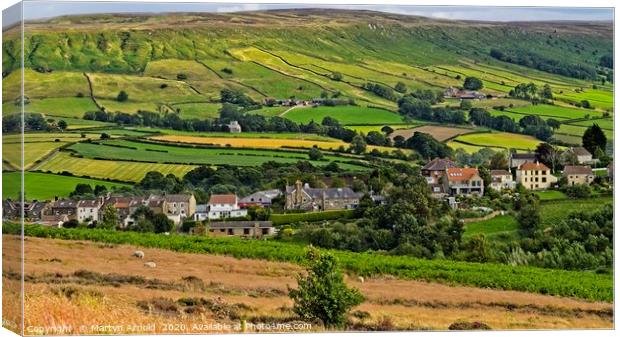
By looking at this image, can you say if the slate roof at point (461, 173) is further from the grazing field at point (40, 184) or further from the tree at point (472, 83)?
the grazing field at point (40, 184)

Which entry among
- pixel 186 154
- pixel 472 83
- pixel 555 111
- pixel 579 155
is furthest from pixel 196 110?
pixel 579 155

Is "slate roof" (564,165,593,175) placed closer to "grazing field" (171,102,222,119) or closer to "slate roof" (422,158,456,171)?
"slate roof" (422,158,456,171)

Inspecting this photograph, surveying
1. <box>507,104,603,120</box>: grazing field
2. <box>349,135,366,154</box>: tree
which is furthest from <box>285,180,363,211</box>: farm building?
<box>507,104,603,120</box>: grazing field

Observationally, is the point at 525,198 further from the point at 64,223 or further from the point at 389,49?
the point at 64,223

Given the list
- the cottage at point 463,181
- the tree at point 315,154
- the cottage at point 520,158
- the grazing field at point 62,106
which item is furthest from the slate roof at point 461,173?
the grazing field at point 62,106

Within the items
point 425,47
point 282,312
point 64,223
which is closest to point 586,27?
point 425,47
